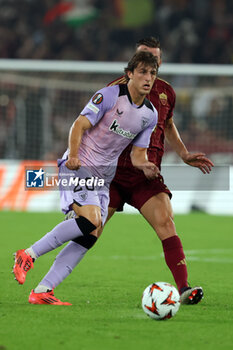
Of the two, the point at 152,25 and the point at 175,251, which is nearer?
the point at 175,251

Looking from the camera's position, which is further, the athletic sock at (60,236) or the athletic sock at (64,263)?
the athletic sock at (64,263)

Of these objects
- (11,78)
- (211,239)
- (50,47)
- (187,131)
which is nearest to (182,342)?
(211,239)

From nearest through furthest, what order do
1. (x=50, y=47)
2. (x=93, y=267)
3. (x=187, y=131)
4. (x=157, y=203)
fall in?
(x=157, y=203)
(x=93, y=267)
(x=187, y=131)
(x=50, y=47)

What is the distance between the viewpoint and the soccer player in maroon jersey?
21.5 feet

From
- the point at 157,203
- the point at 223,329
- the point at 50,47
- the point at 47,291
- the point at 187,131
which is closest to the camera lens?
the point at 223,329

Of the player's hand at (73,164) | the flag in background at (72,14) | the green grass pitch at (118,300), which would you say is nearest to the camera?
the green grass pitch at (118,300)

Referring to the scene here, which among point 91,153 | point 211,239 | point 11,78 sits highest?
point 91,153

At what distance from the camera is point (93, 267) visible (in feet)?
28.6

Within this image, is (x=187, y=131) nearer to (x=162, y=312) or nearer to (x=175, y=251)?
(x=175, y=251)

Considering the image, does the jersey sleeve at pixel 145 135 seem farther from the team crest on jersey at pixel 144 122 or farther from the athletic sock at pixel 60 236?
the athletic sock at pixel 60 236

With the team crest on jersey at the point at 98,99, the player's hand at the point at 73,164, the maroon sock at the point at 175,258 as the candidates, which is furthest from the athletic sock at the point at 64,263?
the team crest on jersey at the point at 98,99

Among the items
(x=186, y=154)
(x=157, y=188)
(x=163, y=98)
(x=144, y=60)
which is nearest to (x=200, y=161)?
(x=186, y=154)

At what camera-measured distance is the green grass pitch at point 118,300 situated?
4.67m

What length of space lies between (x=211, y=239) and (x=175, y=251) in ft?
16.7
